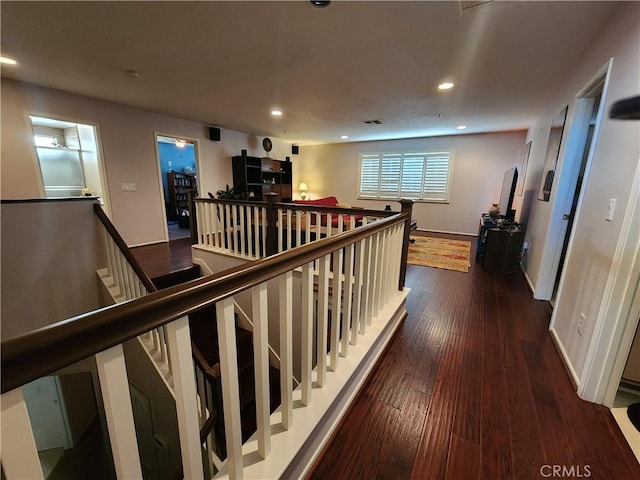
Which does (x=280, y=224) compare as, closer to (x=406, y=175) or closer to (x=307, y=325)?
(x=307, y=325)

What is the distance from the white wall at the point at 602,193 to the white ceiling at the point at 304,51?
0.25 m

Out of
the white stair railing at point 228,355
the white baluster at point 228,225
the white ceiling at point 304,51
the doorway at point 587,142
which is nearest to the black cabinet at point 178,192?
the white ceiling at point 304,51

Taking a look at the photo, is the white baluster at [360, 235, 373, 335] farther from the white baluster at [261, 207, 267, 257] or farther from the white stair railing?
the white baluster at [261, 207, 267, 257]

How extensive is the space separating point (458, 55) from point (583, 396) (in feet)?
8.85

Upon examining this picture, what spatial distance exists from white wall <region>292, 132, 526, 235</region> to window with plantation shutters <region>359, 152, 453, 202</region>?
0.15 meters

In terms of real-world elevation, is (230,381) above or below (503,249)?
above

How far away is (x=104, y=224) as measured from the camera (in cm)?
257

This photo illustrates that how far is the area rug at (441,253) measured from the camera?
3.95 m

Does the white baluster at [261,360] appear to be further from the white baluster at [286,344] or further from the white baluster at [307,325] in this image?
the white baluster at [307,325]

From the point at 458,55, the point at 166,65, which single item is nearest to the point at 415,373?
the point at 458,55

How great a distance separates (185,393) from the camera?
0.65 metres

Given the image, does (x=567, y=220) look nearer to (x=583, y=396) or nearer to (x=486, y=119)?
(x=583, y=396)

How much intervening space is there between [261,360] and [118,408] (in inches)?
15.9

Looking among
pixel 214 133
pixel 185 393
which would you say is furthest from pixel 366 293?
pixel 214 133
